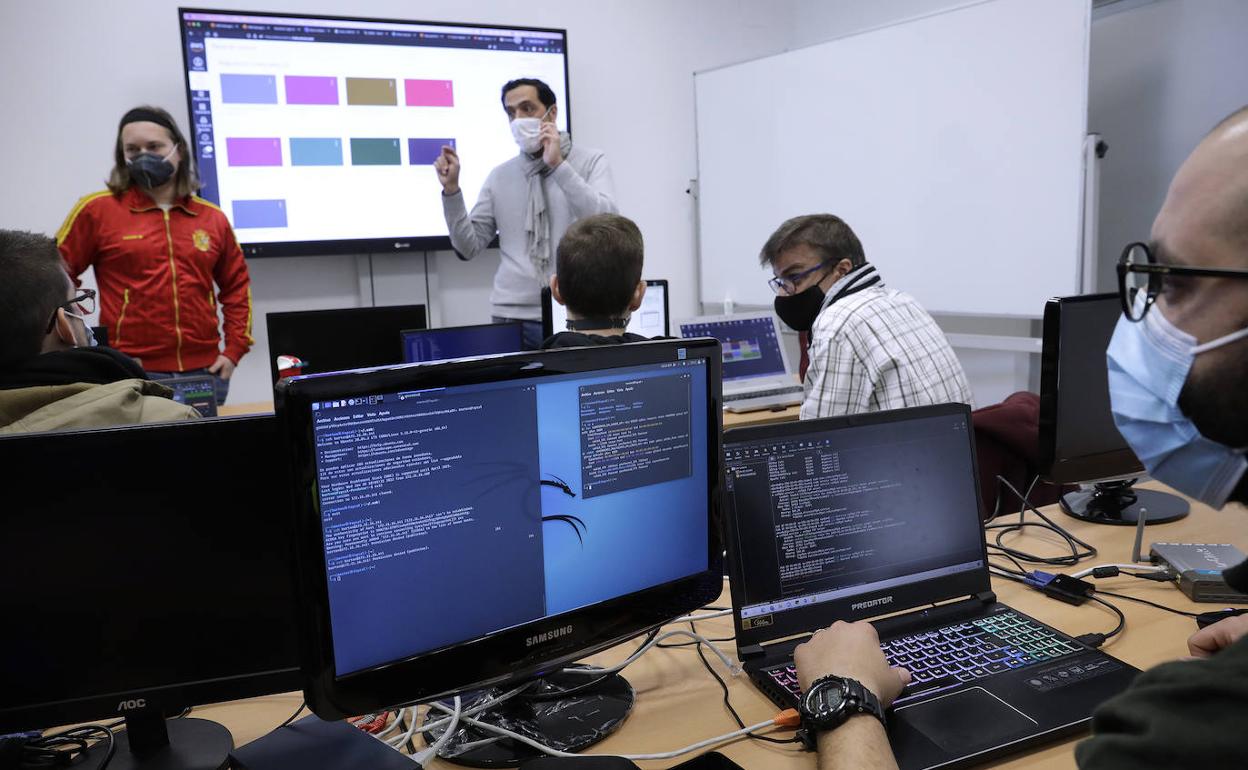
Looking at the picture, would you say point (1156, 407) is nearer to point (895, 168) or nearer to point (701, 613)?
point (701, 613)

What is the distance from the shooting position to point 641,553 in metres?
1.12

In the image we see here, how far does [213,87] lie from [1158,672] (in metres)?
4.18

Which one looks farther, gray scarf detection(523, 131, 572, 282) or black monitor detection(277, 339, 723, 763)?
gray scarf detection(523, 131, 572, 282)

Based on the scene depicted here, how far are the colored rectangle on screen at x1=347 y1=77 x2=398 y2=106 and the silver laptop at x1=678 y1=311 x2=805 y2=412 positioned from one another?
2045 mm

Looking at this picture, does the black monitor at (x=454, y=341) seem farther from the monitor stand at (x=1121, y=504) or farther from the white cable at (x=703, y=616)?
the monitor stand at (x=1121, y=504)

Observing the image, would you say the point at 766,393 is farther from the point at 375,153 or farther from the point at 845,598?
the point at 375,153

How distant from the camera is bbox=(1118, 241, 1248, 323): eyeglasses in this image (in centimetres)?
83

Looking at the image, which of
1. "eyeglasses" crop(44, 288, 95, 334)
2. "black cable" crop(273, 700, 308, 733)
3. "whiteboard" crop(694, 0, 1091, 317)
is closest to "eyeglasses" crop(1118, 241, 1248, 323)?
"black cable" crop(273, 700, 308, 733)

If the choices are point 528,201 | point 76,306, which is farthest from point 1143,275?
point 528,201

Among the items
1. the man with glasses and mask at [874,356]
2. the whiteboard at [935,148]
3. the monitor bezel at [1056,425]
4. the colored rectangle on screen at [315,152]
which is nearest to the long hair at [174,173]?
the colored rectangle on screen at [315,152]

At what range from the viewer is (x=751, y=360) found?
3305 mm

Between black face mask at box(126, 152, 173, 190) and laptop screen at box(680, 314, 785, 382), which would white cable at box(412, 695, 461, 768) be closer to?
laptop screen at box(680, 314, 785, 382)

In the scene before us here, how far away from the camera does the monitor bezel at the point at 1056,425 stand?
1632 millimetres

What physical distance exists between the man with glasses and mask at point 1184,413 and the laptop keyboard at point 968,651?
80 mm
